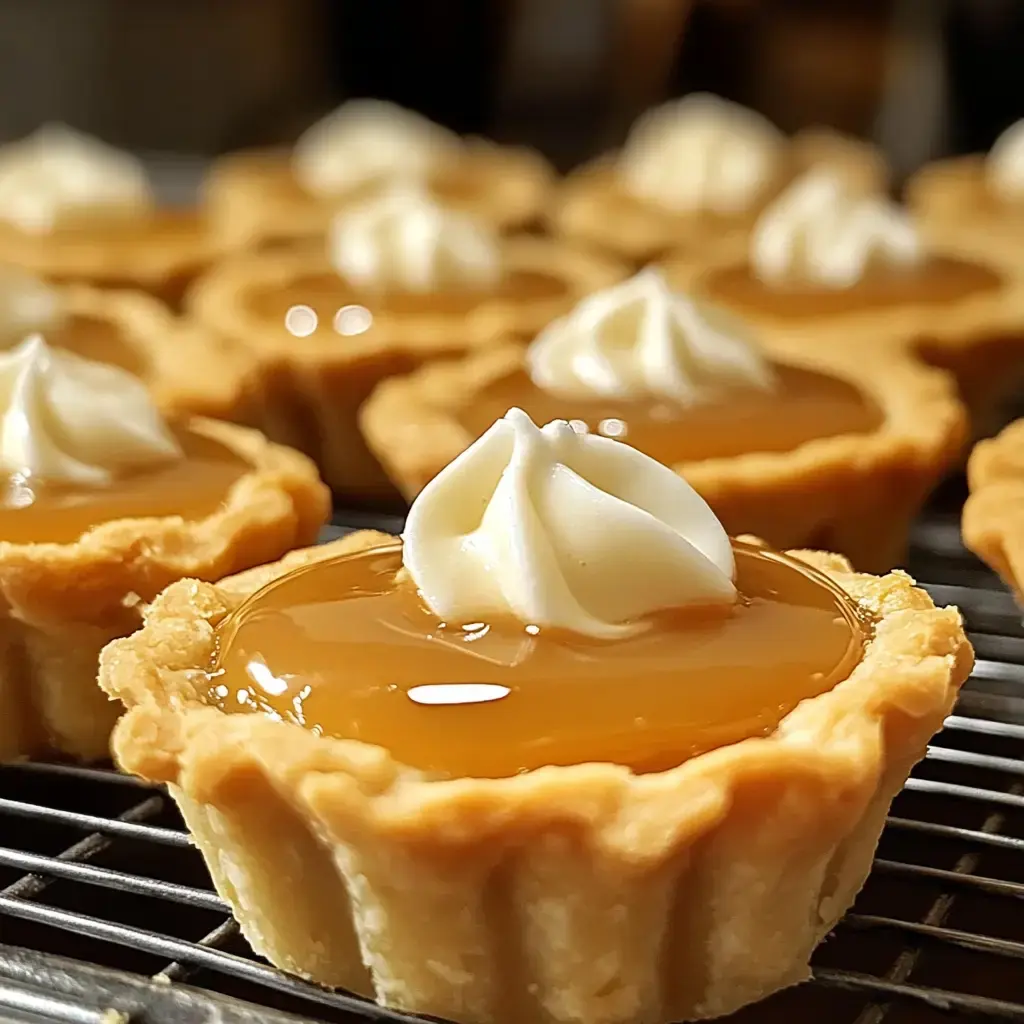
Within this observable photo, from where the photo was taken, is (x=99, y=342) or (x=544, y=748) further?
(x=99, y=342)

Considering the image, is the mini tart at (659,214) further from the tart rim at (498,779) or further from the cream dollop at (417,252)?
the tart rim at (498,779)

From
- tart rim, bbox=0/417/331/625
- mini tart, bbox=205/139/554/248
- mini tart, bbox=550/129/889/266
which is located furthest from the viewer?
mini tart, bbox=205/139/554/248

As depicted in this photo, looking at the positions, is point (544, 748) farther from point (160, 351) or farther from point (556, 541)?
point (160, 351)

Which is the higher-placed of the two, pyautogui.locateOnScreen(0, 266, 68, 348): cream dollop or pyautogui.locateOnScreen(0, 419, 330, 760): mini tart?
pyautogui.locateOnScreen(0, 266, 68, 348): cream dollop

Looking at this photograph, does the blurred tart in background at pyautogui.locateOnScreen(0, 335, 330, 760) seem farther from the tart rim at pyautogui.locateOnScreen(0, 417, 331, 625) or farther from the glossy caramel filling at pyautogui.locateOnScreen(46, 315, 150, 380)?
the glossy caramel filling at pyautogui.locateOnScreen(46, 315, 150, 380)

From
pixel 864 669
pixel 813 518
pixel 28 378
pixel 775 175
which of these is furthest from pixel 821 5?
pixel 864 669

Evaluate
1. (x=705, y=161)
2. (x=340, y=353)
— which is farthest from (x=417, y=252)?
(x=705, y=161)

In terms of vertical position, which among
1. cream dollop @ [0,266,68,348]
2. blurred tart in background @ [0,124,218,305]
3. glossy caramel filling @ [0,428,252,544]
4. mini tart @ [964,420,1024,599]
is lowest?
mini tart @ [964,420,1024,599]

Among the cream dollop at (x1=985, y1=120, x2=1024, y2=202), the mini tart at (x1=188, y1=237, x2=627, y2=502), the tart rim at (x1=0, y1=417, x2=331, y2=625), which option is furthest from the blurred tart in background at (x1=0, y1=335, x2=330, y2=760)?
the cream dollop at (x1=985, y1=120, x2=1024, y2=202)
